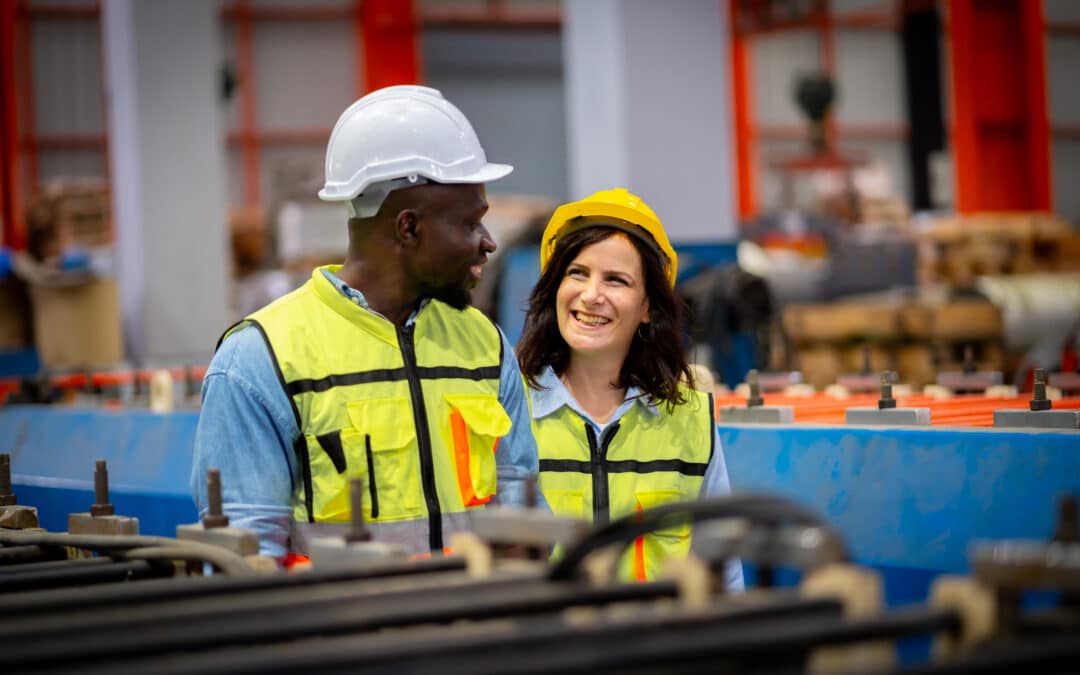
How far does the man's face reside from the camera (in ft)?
8.57

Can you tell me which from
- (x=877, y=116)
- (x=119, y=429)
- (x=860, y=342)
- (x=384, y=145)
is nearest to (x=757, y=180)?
(x=877, y=116)

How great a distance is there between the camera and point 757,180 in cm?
2291

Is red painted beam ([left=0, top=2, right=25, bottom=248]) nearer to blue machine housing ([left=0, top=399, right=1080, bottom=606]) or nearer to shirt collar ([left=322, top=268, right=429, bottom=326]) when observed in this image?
blue machine housing ([left=0, top=399, right=1080, bottom=606])

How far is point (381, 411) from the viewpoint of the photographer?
2.52m

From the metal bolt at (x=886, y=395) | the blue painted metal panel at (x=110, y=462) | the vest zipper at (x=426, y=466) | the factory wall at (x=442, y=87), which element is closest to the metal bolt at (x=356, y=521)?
the vest zipper at (x=426, y=466)

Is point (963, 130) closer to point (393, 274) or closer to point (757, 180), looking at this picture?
point (757, 180)

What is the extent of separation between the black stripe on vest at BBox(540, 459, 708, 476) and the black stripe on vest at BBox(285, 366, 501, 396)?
0.41 metres

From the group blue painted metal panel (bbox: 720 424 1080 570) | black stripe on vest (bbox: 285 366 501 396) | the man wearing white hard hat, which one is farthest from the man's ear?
blue painted metal panel (bbox: 720 424 1080 570)

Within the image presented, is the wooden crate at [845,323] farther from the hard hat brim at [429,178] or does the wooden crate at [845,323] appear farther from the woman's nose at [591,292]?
the hard hat brim at [429,178]

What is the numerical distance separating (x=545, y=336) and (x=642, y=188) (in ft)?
12.3

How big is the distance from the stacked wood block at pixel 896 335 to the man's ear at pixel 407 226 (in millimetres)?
5147

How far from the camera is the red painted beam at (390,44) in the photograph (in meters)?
19.8

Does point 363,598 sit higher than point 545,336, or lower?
Result: lower

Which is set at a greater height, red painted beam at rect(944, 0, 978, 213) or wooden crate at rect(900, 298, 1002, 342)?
red painted beam at rect(944, 0, 978, 213)
